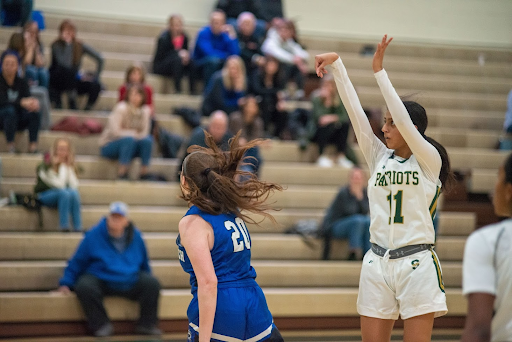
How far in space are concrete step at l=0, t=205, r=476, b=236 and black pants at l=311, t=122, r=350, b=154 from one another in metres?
0.92

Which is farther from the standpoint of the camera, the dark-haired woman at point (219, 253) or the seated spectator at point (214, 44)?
the seated spectator at point (214, 44)

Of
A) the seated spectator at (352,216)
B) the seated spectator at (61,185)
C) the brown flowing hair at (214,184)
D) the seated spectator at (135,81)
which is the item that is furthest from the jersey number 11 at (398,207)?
the seated spectator at (135,81)

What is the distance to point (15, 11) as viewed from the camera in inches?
371

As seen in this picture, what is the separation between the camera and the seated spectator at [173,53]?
9375 mm

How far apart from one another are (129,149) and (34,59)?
187 cm

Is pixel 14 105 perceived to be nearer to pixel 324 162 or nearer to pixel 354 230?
pixel 324 162

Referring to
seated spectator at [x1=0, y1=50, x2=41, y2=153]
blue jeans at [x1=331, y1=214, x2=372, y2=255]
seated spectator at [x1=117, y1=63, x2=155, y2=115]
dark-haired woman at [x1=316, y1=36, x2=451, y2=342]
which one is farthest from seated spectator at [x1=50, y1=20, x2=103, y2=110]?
dark-haired woman at [x1=316, y1=36, x2=451, y2=342]

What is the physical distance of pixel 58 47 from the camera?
338 inches

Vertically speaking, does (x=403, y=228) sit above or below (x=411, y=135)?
below

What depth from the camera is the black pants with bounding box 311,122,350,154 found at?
28.0 ft

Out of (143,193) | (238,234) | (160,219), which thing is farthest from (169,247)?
(238,234)

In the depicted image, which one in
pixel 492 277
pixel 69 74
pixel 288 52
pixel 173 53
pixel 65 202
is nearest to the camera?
pixel 492 277

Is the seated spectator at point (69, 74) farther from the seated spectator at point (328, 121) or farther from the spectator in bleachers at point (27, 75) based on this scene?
the seated spectator at point (328, 121)

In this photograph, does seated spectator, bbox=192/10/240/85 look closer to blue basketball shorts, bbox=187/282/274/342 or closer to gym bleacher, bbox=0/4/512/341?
gym bleacher, bbox=0/4/512/341
